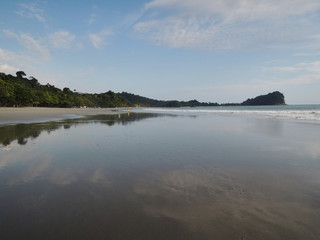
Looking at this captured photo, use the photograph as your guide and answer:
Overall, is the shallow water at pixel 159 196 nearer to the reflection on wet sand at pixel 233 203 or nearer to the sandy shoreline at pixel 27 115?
the reflection on wet sand at pixel 233 203

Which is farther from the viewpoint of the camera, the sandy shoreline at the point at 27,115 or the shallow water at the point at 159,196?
the sandy shoreline at the point at 27,115

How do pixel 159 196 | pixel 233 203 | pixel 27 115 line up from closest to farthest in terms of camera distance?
pixel 233 203, pixel 159 196, pixel 27 115

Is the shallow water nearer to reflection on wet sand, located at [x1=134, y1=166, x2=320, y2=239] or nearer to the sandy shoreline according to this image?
reflection on wet sand, located at [x1=134, y1=166, x2=320, y2=239]

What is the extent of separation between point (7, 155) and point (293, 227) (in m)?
9.66

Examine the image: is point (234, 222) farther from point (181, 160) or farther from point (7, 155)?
point (7, 155)

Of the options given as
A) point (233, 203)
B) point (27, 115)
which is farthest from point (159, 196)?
point (27, 115)

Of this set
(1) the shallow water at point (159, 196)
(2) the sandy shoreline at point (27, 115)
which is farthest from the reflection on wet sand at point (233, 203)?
(2) the sandy shoreline at point (27, 115)

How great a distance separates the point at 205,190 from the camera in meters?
4.50

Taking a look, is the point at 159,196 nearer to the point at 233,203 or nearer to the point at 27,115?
the point at 233,203

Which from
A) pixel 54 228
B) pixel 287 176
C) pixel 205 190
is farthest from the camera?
pixel 287 176

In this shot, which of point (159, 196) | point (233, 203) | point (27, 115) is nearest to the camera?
point (233, 203)

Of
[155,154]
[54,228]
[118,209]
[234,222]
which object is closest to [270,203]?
[234,222]

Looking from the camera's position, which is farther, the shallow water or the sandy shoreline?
the sandy shoreline

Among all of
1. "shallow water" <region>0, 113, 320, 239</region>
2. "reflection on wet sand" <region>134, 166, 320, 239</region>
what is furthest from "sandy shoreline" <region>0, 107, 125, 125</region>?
"reflection on wet sand" <region>134, 166, 320, 239</region>
